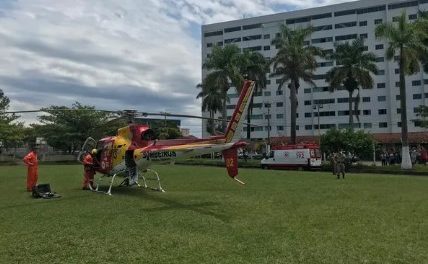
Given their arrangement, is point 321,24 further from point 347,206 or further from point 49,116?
point 347,206

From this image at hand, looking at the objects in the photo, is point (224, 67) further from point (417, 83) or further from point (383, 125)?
point (417, 83)

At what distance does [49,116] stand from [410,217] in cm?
6313

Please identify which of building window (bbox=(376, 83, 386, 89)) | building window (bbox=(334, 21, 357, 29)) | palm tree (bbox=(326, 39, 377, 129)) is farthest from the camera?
building window (bbox=(334, 21, 357, 29))

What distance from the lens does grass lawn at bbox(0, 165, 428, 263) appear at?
27.3 feet

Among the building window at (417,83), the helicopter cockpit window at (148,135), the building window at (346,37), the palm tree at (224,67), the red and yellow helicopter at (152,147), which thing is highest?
the building window at (346,37)

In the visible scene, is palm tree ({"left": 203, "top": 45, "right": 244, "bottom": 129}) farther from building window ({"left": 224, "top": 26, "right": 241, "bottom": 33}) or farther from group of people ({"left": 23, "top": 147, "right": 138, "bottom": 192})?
building window ({"left": 224, "top": 26, "right": 241, "bottom": 33})

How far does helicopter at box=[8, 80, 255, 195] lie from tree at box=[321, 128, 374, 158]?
27086 mm

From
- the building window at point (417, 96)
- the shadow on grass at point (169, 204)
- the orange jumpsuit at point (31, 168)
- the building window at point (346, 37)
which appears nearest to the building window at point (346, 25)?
the building window at point (346, 37)

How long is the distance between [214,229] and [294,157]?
34352mm

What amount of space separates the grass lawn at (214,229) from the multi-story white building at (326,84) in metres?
73.7

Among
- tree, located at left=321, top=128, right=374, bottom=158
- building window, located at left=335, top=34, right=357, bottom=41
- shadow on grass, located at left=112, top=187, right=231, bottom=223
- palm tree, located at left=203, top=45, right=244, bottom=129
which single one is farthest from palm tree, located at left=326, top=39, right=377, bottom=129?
shadow on grass, located at left=112, top=187, right=231, bottom=223

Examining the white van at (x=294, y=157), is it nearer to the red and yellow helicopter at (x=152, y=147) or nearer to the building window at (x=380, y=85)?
the red and yellow helicopter at (x=152, y=147)

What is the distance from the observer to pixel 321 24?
105 metres

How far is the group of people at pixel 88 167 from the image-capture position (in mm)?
18594
